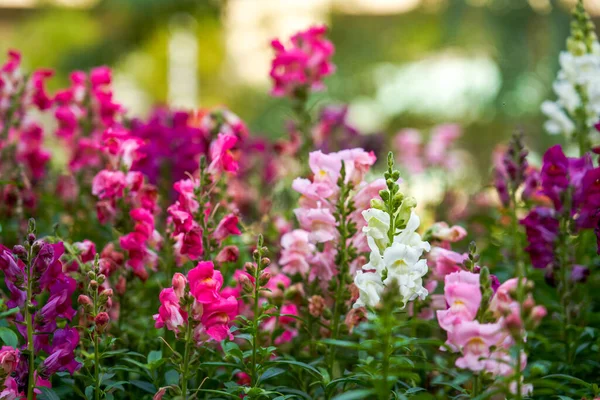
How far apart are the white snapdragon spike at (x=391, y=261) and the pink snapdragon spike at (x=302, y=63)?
4.40 feet

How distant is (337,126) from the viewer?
3.38 metres

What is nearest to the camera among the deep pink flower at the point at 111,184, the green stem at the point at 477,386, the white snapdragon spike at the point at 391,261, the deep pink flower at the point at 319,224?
the green stem at the point at 477,386

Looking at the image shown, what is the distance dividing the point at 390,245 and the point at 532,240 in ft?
1.66

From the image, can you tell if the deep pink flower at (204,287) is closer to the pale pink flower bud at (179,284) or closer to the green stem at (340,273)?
the pale pink flower bud at (179,284)

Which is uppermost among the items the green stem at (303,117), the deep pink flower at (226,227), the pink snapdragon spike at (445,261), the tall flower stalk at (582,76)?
the tall flower stalk at (582,76)

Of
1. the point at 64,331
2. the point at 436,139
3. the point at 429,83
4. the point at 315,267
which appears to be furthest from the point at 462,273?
the point at 429,83

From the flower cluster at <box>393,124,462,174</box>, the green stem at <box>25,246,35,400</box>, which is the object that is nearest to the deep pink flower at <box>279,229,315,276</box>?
the green stem at <box>25,246,35,400</box>

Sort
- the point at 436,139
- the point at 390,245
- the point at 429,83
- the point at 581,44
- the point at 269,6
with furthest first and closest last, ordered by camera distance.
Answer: the point at 269,6, the point at 429,83, the point at 436,139, the point at 581,44, the point at 390,245

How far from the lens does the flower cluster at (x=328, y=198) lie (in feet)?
5.74

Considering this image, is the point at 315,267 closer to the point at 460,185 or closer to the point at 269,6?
the point at 460,185

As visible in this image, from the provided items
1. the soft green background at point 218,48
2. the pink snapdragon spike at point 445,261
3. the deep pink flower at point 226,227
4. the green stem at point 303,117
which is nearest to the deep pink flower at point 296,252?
the deep pink flower at point 226,227

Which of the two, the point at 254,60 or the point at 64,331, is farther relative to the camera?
the point at 254,60

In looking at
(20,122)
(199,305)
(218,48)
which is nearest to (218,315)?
(199,305)

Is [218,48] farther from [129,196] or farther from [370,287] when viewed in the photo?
[370,287]
